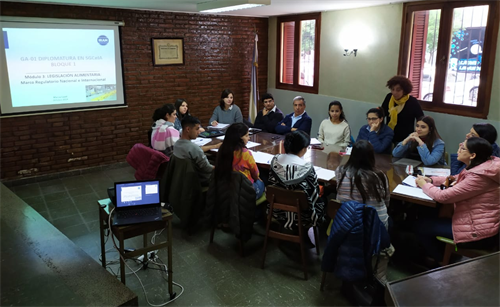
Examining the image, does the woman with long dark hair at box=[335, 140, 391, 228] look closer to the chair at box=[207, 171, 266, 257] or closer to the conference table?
the conference table

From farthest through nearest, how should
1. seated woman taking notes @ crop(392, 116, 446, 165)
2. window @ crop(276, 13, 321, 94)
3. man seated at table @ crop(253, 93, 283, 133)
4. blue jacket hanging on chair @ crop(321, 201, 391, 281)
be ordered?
window @ crop(276, 13, 321, 94) < man seated at table @ crop(253, 93, 283, 133) < seated woman taking notes @ crop(392, 116, 446, 165) < blue jacket hanging on chair @ crop(321, 201, 391, 281)

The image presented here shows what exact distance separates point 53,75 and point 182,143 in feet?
9.44

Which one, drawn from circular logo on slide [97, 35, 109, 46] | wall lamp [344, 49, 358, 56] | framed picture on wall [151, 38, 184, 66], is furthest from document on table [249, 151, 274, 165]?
circular logo on slide [97, 35, 109, 46]

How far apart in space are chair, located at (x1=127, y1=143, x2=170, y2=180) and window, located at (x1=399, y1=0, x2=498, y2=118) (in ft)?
11.6

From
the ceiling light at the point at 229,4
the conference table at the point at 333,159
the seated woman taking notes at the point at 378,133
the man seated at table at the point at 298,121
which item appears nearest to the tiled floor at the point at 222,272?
the conference table at the point at 333,159

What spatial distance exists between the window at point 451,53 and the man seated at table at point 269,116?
1.84m

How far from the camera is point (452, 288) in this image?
3.70 feet

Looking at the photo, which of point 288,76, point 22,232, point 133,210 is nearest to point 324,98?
point 288,76

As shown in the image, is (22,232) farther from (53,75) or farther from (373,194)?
(53,75)

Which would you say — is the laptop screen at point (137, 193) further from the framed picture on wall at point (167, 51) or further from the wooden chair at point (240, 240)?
the framed picture on wall at point (167, 51)

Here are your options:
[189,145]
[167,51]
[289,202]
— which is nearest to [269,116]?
[189,145]

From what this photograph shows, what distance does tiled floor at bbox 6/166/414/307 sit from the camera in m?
2.78

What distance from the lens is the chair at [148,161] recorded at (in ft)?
12.5

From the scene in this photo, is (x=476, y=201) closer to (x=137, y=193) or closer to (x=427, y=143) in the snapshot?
(x=427, y=143)
